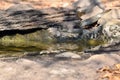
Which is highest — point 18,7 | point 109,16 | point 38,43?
point 18,7

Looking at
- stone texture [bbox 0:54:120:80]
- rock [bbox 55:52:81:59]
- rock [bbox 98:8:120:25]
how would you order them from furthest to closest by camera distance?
1. rock [bbox 98:8:120:25]
2. rock [bbox 55:52:81:59]
3. stone texture [bbox 0:54:120:80]

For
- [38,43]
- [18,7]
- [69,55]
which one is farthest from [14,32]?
[69,55]

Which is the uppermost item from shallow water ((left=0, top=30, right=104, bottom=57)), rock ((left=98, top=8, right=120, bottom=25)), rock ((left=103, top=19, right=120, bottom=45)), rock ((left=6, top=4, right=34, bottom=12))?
rock ((left=6, top=4, right=34, bottom=12))

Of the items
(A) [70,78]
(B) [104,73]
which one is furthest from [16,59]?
(B) [104,73]

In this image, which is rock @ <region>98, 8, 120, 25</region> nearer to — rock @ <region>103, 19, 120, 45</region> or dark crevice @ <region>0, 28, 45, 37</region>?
rock @ <region>103, 19, 120, 45</region>

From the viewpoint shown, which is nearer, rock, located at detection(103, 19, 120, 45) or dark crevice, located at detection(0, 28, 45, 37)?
rock, located at detection(103, 19, 120, 45)

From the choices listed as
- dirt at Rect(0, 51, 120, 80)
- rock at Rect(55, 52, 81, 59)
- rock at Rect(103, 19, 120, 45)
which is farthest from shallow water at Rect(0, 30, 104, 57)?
dirt at Rect(0, 51, 120, 80)

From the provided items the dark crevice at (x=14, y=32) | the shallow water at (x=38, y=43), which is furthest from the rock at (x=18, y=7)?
the shallow water at (x=38, y=43)

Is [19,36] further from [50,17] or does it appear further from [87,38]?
[87,38]

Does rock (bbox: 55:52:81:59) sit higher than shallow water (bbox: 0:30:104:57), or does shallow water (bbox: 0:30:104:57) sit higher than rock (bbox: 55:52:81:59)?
rock (bbox: 55:52:81:59)

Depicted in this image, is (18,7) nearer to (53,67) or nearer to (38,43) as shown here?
(38,43)

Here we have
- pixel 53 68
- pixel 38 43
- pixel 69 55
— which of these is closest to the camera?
pixel 53 68

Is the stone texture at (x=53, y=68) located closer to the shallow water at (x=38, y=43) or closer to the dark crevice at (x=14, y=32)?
the shallow water at (x=38, y=43)
